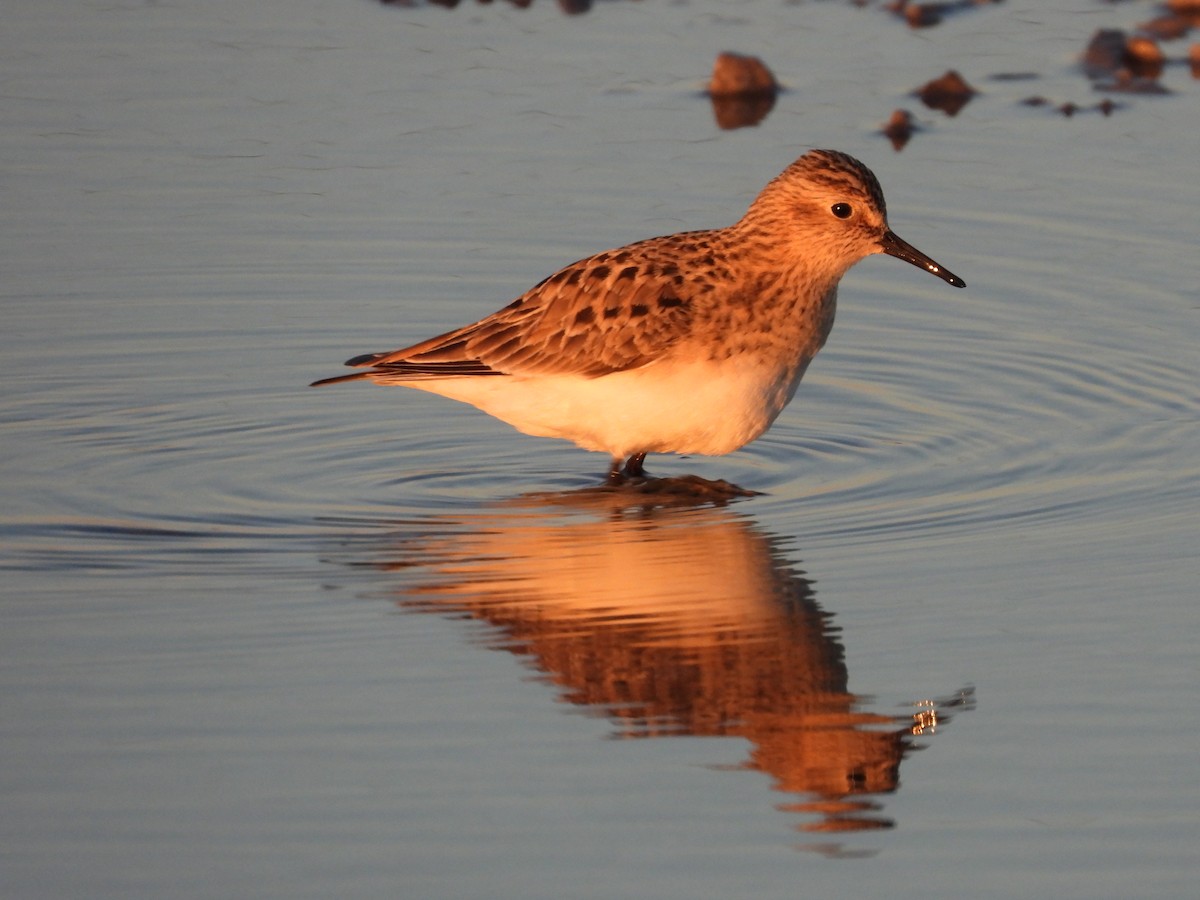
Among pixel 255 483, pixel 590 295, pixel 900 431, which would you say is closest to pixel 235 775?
pixel 255 483

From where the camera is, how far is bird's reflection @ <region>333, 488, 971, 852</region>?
7.28 metres

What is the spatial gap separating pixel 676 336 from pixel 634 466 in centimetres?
83

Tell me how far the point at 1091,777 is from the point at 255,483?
4.74 meters

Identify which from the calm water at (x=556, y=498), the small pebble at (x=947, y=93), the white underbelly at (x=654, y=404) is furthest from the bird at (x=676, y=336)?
the small pebble at (x=947, y=93)

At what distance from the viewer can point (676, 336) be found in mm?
10383

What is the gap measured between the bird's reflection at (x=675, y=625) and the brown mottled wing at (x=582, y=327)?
66cm

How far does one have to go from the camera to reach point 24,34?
18266 mm

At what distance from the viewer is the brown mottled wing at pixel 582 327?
1048 cm

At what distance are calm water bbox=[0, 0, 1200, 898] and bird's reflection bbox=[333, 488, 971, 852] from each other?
24 millimetres

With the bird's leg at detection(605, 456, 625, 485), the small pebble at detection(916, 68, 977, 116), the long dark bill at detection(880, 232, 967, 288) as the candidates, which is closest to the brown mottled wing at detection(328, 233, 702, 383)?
the bird's leg at detection(605, 456, 625, 485)

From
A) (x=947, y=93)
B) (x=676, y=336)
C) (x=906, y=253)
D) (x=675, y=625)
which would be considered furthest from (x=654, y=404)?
(x=947, y=93)

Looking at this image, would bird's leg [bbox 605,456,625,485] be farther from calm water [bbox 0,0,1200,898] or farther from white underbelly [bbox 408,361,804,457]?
calm water [bbox 0,0,1200,898]

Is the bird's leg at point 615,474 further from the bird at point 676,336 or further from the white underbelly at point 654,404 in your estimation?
the white underbelly at point 654,404

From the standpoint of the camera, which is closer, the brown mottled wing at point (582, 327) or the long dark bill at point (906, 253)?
the brown mottled wing at point (582, 327)
